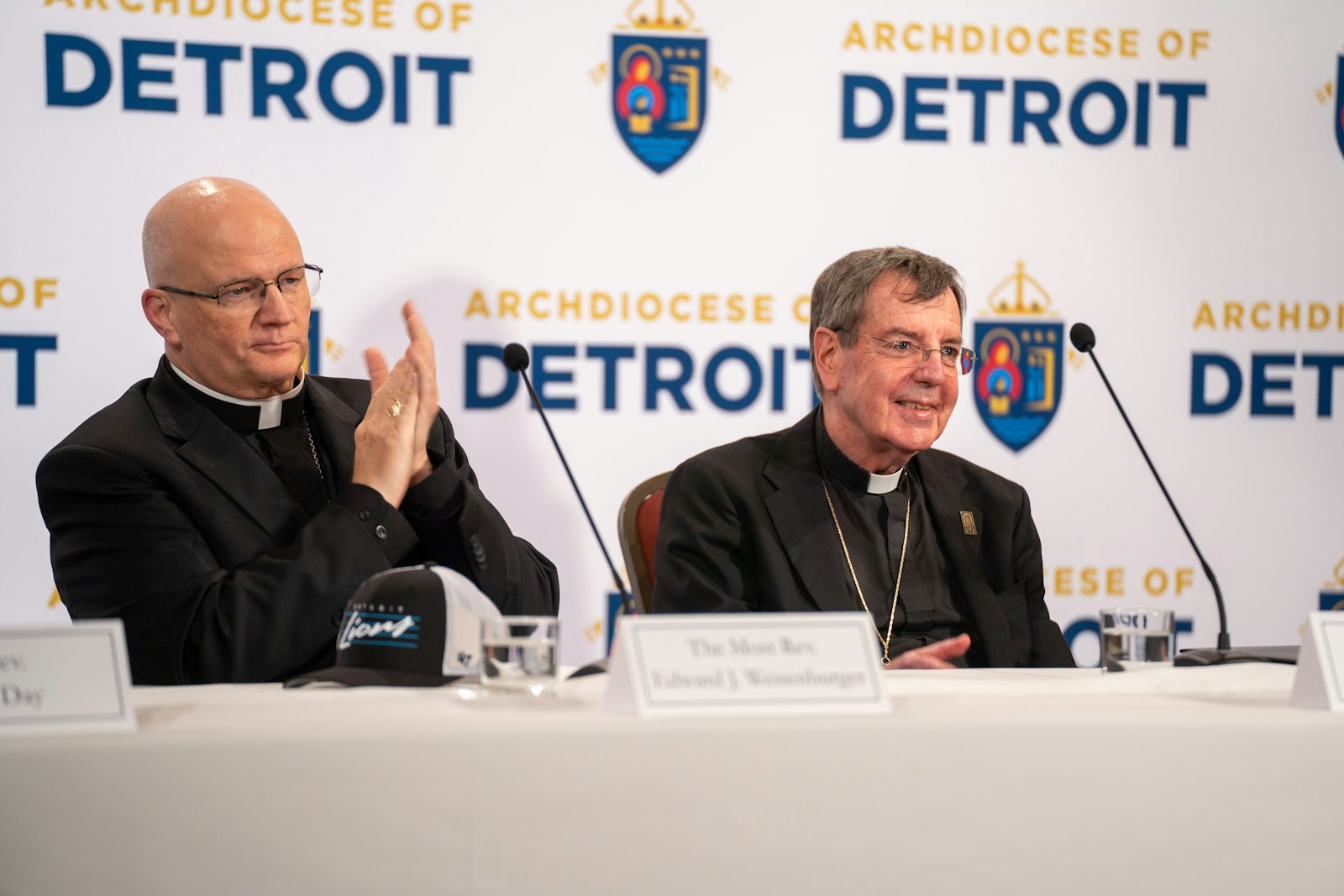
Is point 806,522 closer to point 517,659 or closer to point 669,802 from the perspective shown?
point 517,659

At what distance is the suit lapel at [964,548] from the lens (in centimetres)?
257

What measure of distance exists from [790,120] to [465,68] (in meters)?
0.95

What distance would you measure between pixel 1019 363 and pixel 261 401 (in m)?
2.31

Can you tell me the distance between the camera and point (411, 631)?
4.83 ft

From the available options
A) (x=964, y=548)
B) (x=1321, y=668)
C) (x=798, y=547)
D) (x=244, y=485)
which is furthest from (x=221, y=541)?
(x=1321, y=668)

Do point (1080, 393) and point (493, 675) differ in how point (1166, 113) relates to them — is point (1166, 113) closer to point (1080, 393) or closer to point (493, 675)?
point (1080, 393)

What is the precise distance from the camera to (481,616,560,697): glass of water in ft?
4.42

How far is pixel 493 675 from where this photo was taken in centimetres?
136

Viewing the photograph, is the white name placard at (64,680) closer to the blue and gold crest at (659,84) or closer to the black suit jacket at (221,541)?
the black suit jacket at (221,541)

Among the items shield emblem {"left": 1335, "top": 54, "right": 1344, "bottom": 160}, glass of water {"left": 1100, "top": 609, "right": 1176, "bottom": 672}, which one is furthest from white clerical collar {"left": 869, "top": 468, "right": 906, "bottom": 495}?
shield emblem {"left": 1335, "top": 54, "right": 1344, "bottom": 160}

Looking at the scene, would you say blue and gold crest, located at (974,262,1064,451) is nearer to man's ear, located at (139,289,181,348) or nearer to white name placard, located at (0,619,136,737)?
man's ear, located at (139,289,181,348)

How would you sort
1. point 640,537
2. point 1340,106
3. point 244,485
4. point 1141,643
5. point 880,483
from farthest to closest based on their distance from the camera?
point 1340,106, point 640,537, point 880,483, point 244,485, point 1141,643

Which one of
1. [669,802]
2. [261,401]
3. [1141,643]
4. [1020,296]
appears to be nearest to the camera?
[669,802]

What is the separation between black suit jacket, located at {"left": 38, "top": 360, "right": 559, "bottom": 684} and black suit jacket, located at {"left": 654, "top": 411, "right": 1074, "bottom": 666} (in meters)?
0.33
